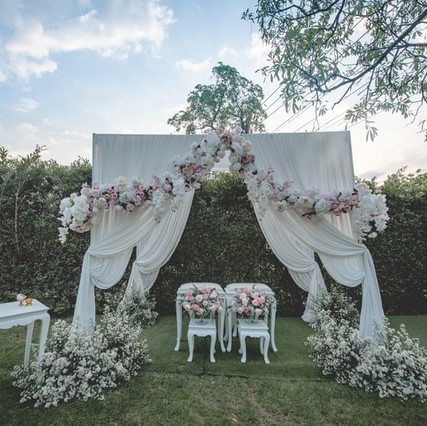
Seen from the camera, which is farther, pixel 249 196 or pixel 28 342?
pixel 249 196

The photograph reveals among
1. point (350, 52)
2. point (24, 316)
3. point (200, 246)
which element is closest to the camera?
point (24, 316)

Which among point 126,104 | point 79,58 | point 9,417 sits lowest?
point 9,417

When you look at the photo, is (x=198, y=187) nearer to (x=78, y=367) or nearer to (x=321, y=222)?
(x=321, y=222)

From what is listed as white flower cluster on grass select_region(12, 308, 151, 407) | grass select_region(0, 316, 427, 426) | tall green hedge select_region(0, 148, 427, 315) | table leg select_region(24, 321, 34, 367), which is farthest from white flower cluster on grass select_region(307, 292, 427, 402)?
table leg select_region(24, 321, 34, 367)

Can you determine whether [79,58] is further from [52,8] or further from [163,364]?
[163,364]

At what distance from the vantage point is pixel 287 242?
3.90m

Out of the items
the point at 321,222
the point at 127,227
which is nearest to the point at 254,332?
the point at 321,222

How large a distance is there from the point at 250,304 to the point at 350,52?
3466mm

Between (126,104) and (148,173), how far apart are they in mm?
2023

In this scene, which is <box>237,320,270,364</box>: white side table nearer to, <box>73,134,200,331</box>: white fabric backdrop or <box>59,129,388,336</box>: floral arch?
<box>59,129,388,336</box>: floral arch

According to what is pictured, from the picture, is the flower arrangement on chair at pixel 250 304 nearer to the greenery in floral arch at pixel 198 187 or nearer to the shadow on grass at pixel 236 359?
the shadow on grass at pixel 236 359

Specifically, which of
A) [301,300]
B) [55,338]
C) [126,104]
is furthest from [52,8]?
[301,300]

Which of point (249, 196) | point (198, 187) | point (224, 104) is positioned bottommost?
point (249, 196)

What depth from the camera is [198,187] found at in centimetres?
328
